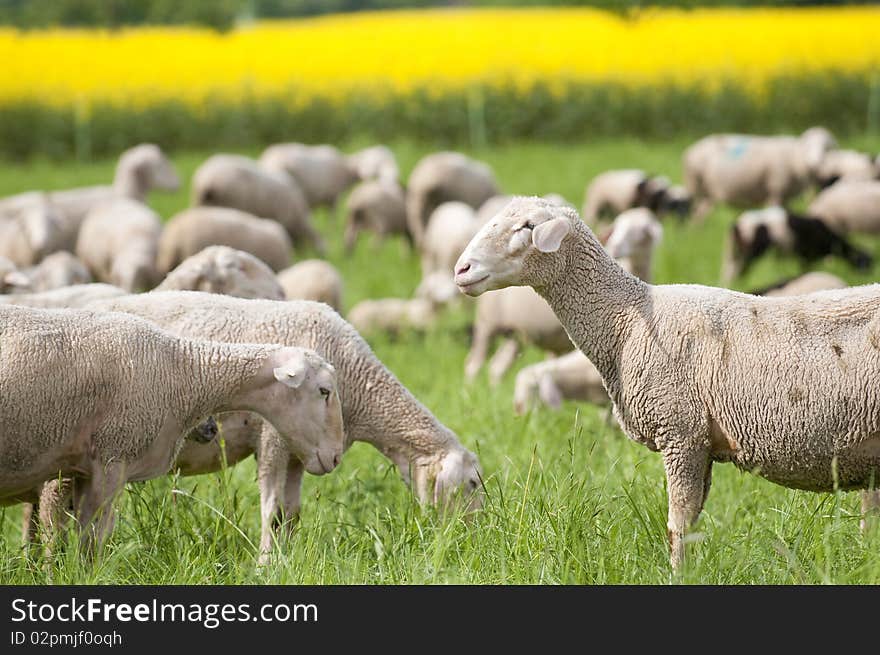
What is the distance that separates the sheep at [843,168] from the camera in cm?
1462

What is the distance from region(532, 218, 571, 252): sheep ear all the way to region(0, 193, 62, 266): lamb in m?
6.71

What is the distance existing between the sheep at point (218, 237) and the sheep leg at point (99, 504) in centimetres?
568

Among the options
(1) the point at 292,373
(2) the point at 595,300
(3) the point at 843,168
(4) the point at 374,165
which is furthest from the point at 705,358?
(4) the point at 374,165

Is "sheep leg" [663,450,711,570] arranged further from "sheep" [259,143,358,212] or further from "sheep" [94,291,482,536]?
"sheep" [259,143,358,212]

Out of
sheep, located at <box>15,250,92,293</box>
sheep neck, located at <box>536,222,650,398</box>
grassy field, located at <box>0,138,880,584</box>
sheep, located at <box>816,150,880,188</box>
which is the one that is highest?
sheep neck, located at <box>536,222,650,398</box>

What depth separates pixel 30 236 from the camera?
1068 cm

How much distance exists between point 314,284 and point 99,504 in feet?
14.7

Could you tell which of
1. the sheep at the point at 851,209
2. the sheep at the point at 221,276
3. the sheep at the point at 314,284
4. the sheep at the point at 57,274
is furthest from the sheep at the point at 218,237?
the sheep at the point at 851,209

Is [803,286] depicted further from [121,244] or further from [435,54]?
[435,54]

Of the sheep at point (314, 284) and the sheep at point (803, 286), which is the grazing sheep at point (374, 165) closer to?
the sheep at point (314, 284)

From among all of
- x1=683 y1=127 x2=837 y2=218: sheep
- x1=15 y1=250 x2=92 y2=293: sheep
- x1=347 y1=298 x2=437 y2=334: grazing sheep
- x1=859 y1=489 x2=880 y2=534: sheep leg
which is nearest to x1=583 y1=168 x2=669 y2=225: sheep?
x1=683 y1=127 x2=837 y2=218: sheep

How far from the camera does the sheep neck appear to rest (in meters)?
4.76
